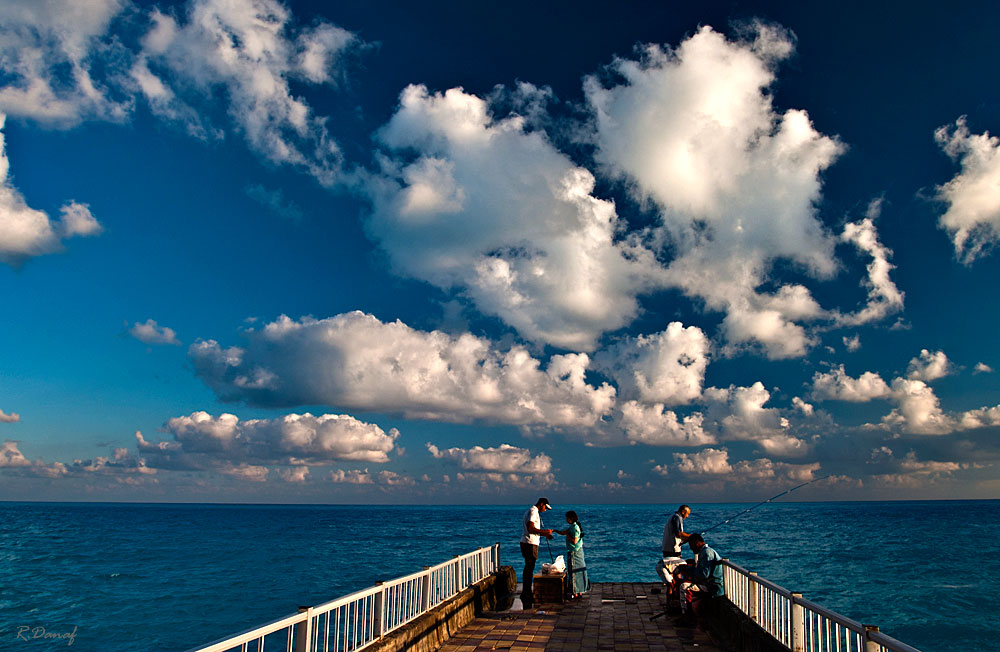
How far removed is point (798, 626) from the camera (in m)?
7.21

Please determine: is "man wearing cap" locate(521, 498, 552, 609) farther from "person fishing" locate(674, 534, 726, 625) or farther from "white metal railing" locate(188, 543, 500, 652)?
"person fishing" locate(674, 534, 726, 625)

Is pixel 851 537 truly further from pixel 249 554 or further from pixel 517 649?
pixel 517 649

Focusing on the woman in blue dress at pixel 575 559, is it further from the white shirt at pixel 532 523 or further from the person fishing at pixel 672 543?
the person fishing at pixel 672 543

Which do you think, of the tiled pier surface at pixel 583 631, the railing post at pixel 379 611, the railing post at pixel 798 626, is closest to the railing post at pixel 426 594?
the tiled pier surface at pixel 583 631

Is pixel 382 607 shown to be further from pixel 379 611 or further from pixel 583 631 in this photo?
pixel 583 631

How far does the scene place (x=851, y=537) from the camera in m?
75.9

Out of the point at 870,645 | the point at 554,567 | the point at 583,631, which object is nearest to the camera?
the point at 870,645

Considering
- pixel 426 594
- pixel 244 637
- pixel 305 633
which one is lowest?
pixel 426 594

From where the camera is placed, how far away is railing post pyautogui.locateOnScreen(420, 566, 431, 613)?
31.0ft

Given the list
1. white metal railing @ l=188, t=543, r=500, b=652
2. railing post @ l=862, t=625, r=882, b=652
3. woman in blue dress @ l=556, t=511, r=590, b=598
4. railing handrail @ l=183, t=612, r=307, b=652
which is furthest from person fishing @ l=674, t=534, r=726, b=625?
railing handrail @ l=183, t=612, r=307, b=652

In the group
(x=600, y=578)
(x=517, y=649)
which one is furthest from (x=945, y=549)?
(x=517, y=649)

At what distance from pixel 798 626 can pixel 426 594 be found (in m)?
5.15

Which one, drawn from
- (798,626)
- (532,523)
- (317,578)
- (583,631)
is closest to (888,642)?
(798,626)

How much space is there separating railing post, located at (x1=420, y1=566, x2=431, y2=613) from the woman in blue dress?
454 centimetres
